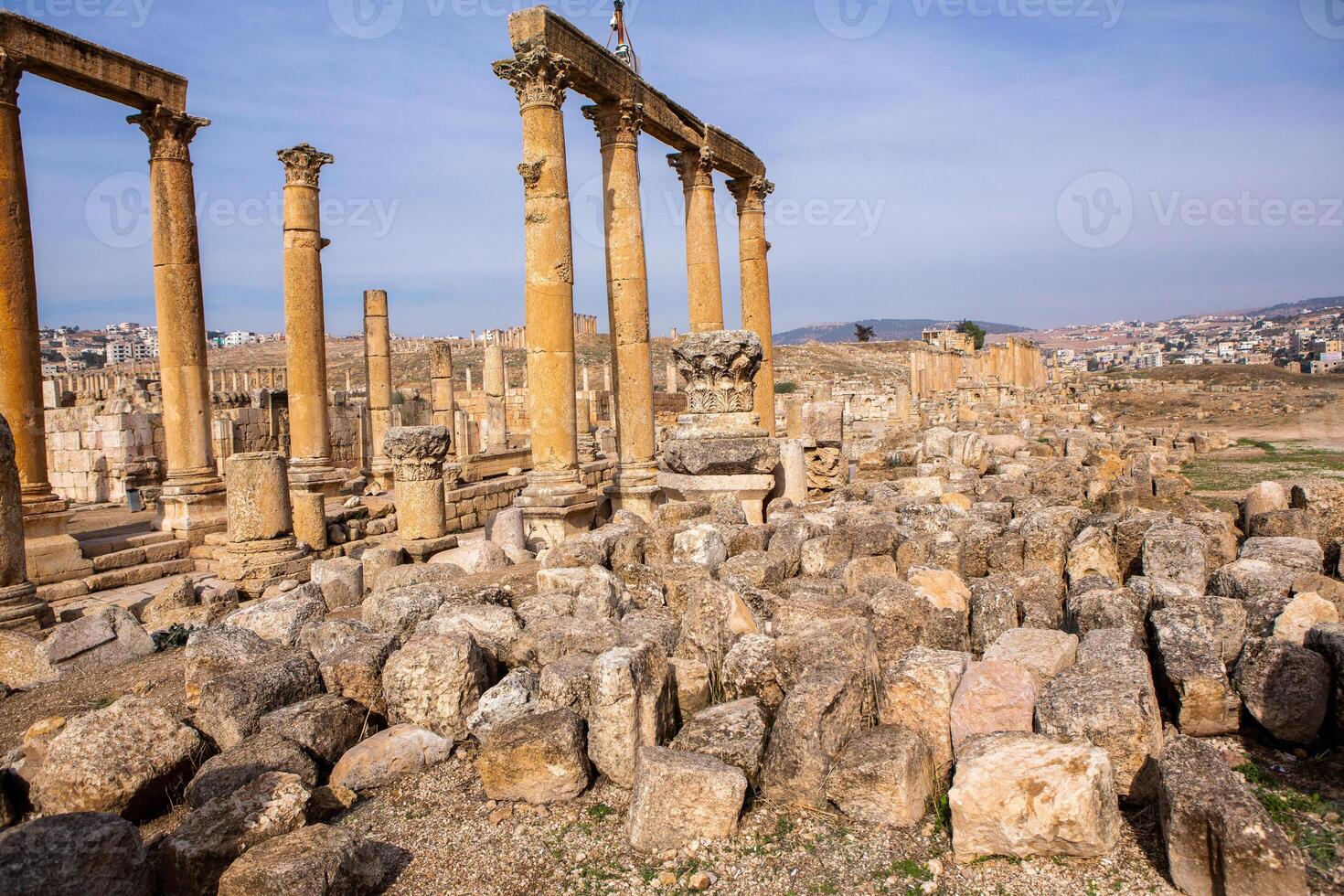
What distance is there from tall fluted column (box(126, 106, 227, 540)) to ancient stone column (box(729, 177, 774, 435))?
9627mm

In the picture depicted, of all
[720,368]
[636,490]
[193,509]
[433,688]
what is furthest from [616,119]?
[433,688]

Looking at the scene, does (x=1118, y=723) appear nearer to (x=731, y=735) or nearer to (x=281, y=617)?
(x=731, y=735)

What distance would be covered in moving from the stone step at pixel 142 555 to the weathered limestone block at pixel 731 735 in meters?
10.6

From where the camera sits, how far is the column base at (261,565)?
423 inches

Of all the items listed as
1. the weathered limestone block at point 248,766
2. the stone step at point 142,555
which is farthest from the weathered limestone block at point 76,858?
the stone step at point 142,555

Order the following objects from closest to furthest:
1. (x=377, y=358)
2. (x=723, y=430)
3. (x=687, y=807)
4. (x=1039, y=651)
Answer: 1. (x=687, y=807)
2. (x=1039, y=651)
3. (x=723, y=430)
4. (x=377, y=358)

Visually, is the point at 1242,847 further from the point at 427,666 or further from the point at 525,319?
the point at 525,319

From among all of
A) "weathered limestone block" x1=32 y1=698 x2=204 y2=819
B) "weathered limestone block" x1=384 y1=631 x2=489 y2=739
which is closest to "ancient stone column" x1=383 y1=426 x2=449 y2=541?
"weathered limestone block" x1=384 y1=631 x2=489 y2=739

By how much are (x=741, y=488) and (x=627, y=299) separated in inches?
132

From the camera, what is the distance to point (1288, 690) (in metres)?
4.21

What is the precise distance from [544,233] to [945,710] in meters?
8.42

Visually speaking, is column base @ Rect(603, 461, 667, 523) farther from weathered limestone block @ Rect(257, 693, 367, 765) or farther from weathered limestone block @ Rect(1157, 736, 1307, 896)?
weathered limestone block @ Rect(1157, 736, 1307, 896)

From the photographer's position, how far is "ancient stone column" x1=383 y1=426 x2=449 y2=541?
11.5 metres

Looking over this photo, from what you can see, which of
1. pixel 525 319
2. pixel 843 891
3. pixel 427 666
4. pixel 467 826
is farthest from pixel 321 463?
pixel 843 891
